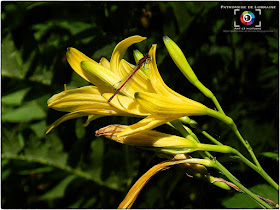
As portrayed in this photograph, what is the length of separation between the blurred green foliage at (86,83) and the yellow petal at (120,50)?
21.7 inches

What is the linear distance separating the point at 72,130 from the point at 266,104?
1024mm

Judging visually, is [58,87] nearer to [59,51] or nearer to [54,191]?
[59,51]

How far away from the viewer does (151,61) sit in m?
1.00

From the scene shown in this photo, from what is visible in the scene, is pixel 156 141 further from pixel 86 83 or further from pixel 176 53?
pixel 86 83

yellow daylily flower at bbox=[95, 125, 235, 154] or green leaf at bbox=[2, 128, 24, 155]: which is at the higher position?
yellow daylily flower at bbox=[95, 125, 235, 154]

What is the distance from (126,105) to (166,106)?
124 mm

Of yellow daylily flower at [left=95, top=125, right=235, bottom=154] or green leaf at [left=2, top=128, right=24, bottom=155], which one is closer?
yellow daylily flower at [left=95, top=125, right=235, bottom=154]

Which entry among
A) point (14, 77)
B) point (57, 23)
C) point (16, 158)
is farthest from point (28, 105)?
point (57, 23)

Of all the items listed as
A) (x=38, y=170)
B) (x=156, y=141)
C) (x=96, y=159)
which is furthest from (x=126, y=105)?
(x=38, y=170)

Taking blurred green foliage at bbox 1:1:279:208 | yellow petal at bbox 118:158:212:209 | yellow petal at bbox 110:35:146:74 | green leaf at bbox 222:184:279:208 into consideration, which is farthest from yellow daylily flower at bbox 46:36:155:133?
green leaf at bbox 222:184:279:208

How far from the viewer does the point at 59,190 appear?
1.86 meters

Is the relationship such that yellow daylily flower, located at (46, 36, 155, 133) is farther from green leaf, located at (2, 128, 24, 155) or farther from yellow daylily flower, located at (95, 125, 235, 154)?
green leaf, located at (2, 128, 24, 155)

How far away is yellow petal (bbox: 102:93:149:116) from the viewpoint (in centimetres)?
102

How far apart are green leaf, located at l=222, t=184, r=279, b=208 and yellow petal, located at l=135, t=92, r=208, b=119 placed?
22.5 inches
